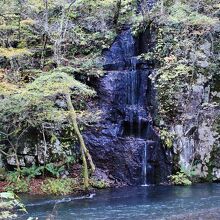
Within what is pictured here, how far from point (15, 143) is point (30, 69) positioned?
11.8 feet

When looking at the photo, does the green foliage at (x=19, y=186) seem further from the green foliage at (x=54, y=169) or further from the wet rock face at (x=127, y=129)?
the wet rock face at (x=127, y=129)

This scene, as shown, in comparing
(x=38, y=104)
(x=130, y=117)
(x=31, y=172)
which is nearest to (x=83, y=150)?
(x=31, y=172)

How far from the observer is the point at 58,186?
41.7 feet

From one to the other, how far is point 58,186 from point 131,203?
3.42m

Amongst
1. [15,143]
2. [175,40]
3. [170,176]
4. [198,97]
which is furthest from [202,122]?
[15,143]

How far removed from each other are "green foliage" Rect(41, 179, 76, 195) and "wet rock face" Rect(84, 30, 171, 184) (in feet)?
5.71

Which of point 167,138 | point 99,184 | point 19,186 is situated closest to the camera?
point 19,186

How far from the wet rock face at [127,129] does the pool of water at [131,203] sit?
1253mm

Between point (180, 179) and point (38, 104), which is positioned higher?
point (38, 104)

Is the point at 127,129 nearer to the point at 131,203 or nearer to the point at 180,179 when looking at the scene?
the point at 180,179

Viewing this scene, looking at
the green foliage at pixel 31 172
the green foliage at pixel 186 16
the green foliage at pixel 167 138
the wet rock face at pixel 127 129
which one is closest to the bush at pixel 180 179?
the wet rock face at pixel 127 129

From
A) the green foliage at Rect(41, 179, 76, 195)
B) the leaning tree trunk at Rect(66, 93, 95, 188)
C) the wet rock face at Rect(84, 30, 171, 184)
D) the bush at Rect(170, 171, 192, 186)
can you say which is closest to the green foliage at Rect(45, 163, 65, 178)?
the green foliage at Rect(41, 179, 76, 195)

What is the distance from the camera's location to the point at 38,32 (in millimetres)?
16953

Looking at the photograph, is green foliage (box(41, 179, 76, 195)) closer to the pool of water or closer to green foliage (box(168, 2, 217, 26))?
the pool of water
